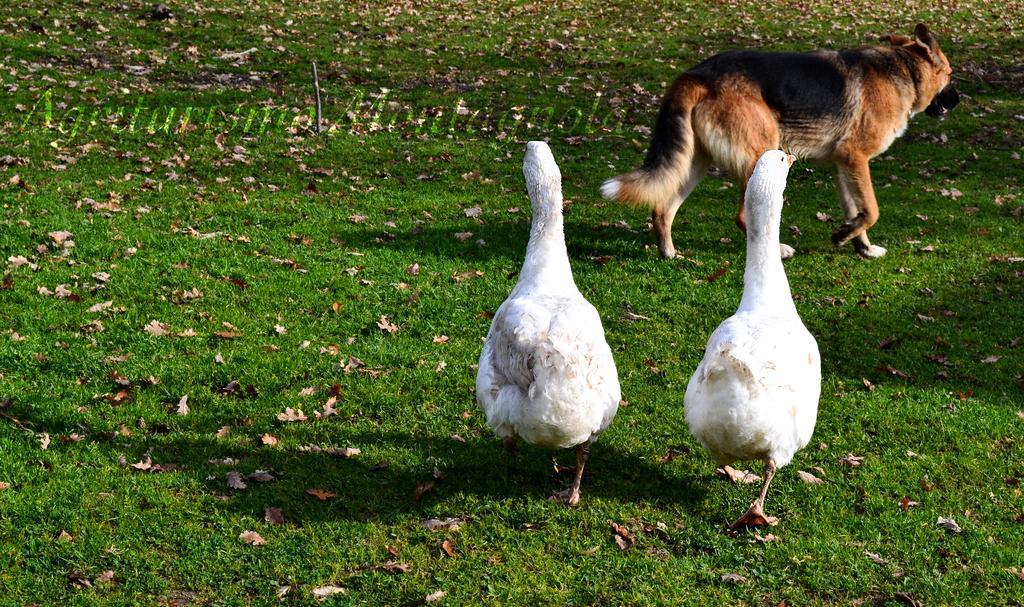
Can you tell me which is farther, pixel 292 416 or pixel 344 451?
pixel 292 416

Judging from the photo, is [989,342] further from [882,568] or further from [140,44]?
[140,44]

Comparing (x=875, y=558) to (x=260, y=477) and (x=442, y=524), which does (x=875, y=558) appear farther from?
(x=260, y=477)

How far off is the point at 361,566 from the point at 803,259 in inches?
264

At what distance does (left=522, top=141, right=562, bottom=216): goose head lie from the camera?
5.78m

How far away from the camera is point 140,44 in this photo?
1777 cm

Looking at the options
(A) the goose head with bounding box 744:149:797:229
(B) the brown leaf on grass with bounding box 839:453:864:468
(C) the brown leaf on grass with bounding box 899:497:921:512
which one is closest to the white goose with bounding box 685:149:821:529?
(A) the goose head with bounding box 744:149:797:229

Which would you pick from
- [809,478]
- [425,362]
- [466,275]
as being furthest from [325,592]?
[466,275]

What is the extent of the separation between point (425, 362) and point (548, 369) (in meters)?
2.55

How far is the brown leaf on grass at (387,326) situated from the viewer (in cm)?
783

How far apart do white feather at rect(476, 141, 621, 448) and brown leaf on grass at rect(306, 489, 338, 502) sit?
3.47 feet

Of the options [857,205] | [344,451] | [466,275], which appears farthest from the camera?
[857,205]

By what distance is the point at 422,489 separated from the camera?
18.1 ft

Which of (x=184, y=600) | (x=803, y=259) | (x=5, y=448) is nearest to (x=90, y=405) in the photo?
(x=5, y=448)

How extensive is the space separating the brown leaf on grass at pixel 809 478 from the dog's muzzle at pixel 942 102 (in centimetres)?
671
